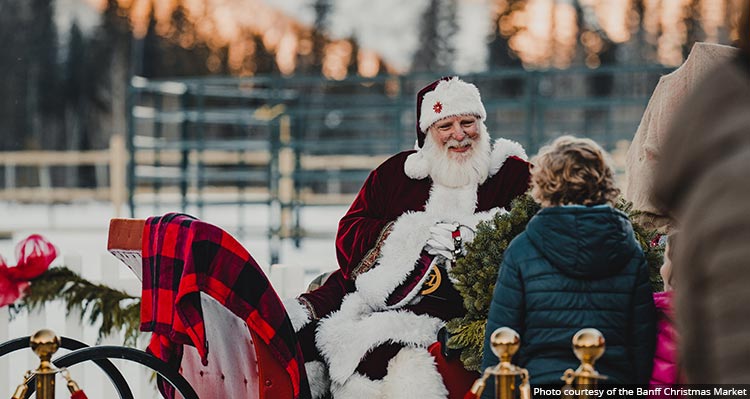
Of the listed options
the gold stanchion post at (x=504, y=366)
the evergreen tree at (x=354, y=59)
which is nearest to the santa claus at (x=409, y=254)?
the gold stanchion post at (x=504, y=366)

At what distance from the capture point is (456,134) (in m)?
4.07

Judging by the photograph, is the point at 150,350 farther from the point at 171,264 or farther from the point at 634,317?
the point at 634,317

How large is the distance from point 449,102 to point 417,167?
0.93 ft

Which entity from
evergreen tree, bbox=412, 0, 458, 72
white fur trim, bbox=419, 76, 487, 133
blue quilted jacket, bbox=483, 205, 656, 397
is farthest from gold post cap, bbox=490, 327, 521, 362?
evergreen tree, bbox=412, 0, 458, 72

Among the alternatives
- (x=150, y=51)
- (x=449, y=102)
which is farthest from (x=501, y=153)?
(x=150, y=51)

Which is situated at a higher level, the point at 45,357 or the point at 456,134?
the point at 456,134

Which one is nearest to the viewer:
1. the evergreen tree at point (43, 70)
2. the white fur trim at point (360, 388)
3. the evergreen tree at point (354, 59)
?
the white fur trim at point (360, 388)

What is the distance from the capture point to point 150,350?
3.49m

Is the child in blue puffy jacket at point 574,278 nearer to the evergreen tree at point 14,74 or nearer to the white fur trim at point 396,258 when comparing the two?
the white fur trim at point 396,258

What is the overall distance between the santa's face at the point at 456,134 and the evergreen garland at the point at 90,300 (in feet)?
5.09

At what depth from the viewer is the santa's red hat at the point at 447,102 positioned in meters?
4.09

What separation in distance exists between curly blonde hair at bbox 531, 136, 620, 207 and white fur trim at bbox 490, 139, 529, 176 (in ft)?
3.82

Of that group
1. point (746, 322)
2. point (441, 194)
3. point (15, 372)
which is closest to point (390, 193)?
point (441, 194)

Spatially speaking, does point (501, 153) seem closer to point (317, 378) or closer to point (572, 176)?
point (317, 378)
